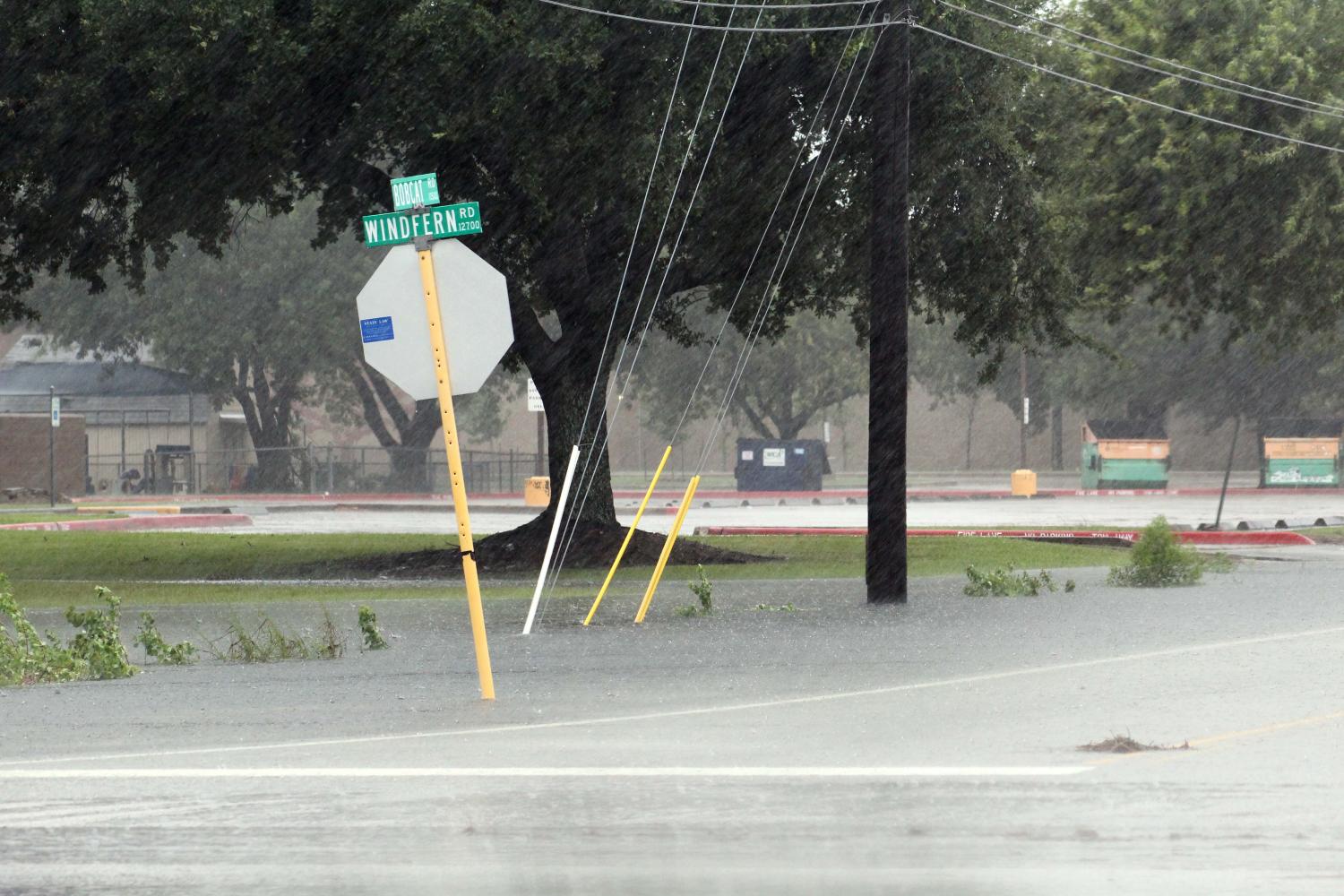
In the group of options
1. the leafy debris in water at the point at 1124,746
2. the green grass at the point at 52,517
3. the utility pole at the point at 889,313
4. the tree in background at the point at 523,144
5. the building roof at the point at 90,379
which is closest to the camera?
the leafy debris in water at the point at 1124,746

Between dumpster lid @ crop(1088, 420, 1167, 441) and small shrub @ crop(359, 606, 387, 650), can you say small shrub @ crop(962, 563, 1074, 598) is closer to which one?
small shrub @ crop(359, 606, 387, 650)

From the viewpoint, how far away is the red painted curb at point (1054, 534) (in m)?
29.5

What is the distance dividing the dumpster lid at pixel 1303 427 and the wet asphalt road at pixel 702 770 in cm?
4620

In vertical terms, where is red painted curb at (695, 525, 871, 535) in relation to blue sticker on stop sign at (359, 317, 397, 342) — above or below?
below

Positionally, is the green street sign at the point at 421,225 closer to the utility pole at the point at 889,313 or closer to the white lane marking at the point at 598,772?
the white lane marking at the point at 598,772

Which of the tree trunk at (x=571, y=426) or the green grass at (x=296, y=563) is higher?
the tree trunk at (x=571, y=426)

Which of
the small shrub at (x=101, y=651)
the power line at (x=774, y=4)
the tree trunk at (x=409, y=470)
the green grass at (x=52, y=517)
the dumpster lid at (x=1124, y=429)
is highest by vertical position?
the power line at (x=774, y=4)

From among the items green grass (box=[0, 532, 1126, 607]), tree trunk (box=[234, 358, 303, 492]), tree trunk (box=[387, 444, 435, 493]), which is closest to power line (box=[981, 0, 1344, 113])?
green grass (box=[0, 532, 1126, 607])

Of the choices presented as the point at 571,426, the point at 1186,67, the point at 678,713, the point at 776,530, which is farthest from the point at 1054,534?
the point at 678,713

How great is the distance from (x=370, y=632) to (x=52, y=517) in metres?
30.0

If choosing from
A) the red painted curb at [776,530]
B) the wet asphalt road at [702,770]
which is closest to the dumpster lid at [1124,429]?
the red painted curb at [776,530]

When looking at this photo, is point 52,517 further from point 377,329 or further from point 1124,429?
point 1124,429

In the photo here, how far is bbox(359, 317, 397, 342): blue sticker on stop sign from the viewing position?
38.9 ft

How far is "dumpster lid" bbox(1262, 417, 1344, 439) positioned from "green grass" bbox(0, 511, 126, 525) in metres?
36.2
